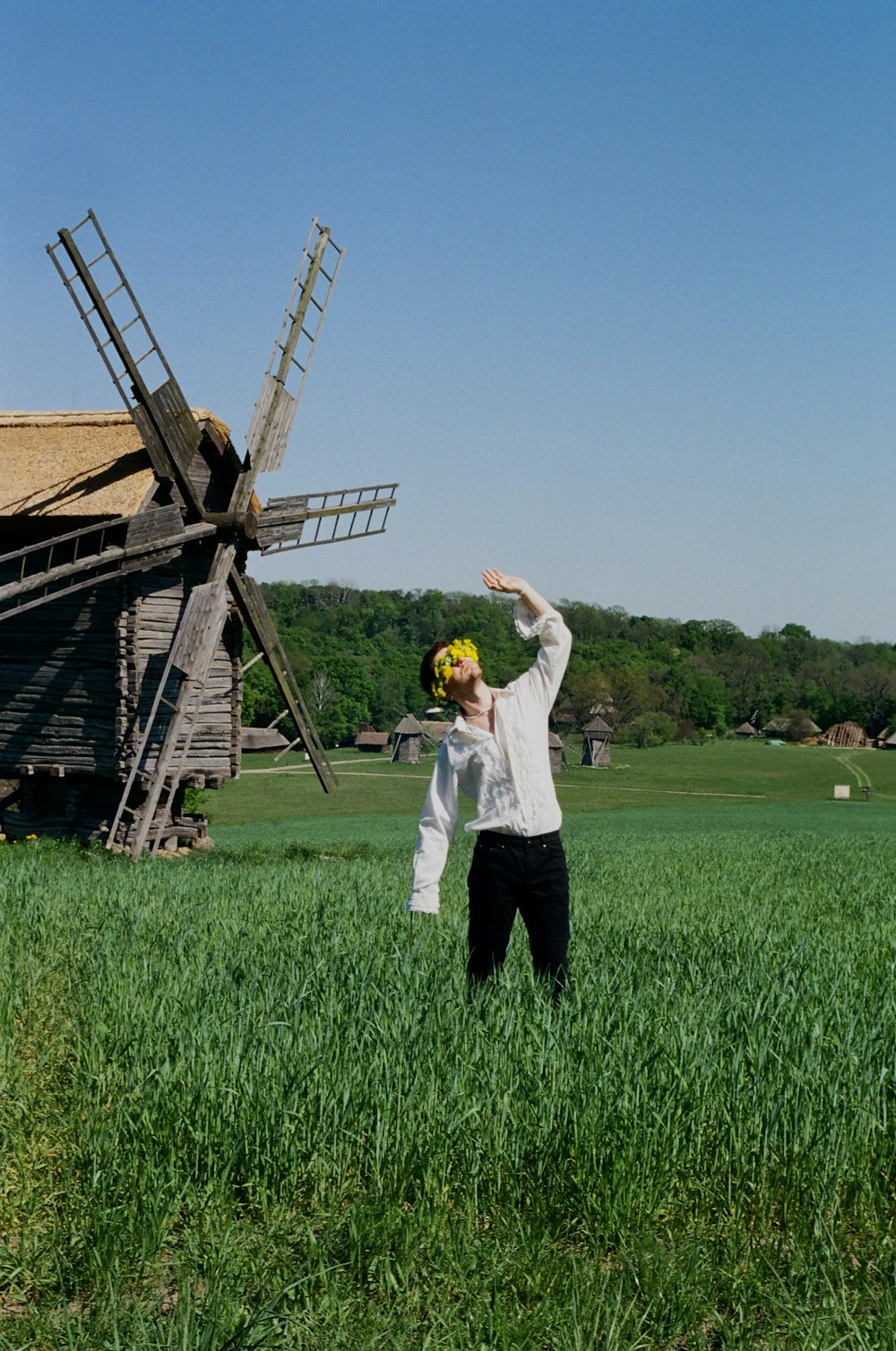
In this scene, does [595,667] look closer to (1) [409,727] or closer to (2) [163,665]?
(1) [409,727]

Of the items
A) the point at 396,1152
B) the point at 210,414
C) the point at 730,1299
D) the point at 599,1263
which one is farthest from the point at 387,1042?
the point at 210,414

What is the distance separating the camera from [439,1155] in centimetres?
361

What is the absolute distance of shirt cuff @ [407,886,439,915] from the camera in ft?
17.9

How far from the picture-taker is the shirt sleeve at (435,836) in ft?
18.0

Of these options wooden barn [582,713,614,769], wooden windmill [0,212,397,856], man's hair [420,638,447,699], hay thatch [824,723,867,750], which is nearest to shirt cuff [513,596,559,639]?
man's hair [420,638,447,699]

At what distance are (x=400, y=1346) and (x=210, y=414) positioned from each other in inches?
673

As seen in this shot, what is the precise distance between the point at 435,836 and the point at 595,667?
76.7 m

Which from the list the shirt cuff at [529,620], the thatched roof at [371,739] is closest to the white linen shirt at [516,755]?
the shirt cuff at [529,620]

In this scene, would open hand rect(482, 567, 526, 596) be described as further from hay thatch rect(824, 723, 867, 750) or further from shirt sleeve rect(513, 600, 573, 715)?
hay thatch rect(824, 723, 867, 750)

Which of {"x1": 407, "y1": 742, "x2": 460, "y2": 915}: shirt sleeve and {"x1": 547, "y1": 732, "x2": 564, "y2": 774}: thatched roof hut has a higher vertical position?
{"x1": 407, "y1": 742, "x2": 460, "y2": 915}: shirt sleeve

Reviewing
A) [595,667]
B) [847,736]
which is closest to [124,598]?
[595,667]

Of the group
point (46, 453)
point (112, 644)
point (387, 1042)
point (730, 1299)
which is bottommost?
point (730, 1299)

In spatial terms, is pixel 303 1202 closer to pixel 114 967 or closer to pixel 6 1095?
pixel 6 1095

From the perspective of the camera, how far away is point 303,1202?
370 cm
